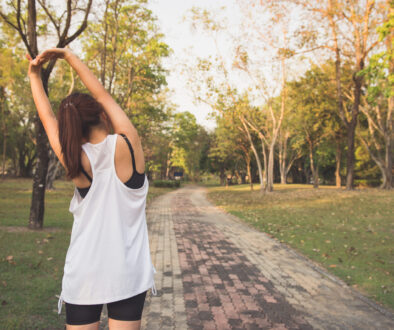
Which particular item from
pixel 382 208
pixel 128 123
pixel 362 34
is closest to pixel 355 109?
pixel 362 34

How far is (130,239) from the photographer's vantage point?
1715mm

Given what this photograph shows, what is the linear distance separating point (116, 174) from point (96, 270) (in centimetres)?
50

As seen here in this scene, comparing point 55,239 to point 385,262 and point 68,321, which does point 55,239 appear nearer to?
point 68,321

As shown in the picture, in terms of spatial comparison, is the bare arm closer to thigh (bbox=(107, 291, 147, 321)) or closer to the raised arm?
the raised arm

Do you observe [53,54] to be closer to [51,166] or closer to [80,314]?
[80,314]

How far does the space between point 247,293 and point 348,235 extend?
17.8 ft

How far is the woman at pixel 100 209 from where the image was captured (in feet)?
5.28

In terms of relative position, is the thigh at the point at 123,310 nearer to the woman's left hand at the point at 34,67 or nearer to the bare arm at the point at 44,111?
the bare arm at the point at 44,111

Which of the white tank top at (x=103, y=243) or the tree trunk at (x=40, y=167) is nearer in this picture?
the white tank top at (x=103, y=243)

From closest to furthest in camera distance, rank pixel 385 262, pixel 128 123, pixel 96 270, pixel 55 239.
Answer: pixel 96 270, pixel 128 123, pixel 385 262, pixel 55 239

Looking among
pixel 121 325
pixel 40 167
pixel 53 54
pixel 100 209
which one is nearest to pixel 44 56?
pixel 53 54

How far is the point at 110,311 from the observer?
5.47 ft

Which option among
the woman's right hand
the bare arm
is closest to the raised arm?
the woman's right hand

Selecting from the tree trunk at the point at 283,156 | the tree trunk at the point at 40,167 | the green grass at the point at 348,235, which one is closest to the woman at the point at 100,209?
the green grass at the point at 348,235
